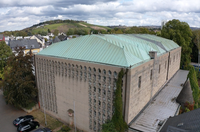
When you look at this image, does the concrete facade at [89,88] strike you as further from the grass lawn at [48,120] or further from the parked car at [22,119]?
the parked car at [22,119]

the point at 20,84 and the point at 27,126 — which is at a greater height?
the point at 20,84

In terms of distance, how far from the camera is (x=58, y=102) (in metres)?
23.5

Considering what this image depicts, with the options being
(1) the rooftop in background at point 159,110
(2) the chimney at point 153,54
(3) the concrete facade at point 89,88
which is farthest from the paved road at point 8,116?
(2) the chimney at point 153,54

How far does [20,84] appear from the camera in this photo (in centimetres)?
2464

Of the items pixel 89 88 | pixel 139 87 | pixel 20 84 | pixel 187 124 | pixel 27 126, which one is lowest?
pixel 27 126

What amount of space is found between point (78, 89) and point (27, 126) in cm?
916

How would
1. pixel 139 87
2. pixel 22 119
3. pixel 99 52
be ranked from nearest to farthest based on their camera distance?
pixel 139 87
pixel 99 52
pixel 22 119

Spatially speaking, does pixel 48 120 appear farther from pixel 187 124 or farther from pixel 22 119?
pixel 187 124

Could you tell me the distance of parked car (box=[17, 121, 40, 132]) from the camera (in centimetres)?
2133

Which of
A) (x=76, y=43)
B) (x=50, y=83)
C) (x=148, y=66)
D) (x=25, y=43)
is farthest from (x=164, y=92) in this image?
(x=25, y=43)

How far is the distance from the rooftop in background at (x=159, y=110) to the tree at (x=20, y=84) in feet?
56.3

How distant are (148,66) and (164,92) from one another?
9488mm

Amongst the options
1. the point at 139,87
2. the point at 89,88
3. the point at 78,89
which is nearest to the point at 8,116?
the point at 78,89

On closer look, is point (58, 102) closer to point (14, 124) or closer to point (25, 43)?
point (14, 124)
